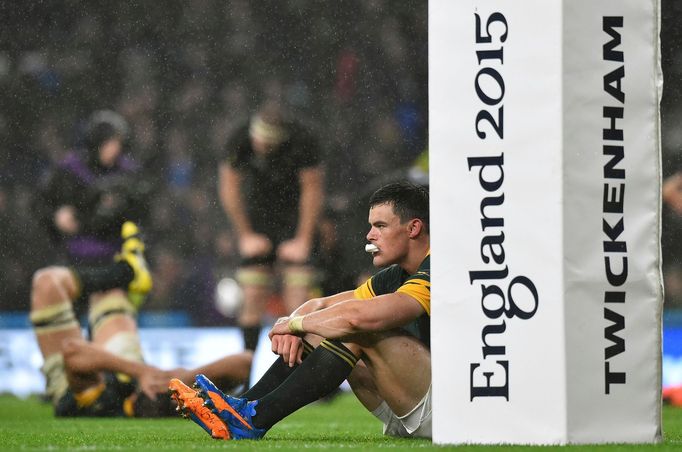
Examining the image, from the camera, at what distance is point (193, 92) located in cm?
1355

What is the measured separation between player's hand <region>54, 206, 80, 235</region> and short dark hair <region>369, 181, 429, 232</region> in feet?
16.9

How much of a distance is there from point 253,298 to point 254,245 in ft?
2.31

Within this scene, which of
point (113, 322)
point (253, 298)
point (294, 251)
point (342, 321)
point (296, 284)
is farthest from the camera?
point (294, 251)

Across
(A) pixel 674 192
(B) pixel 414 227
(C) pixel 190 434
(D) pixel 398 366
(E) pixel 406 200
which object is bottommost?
(C) pixel 190 434

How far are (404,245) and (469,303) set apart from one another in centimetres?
72

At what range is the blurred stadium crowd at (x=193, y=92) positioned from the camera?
496 inches

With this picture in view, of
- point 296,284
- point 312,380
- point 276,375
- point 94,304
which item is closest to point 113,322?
point 94,304

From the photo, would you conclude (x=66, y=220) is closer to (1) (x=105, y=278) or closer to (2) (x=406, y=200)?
(1) (x=105, y=278)

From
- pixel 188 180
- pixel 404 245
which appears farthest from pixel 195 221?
pixel 404 245

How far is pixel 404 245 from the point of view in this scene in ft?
15.6

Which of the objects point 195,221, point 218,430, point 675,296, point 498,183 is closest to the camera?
point 498,183

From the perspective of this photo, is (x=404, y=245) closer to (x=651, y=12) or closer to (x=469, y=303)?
(x=469, y=303)

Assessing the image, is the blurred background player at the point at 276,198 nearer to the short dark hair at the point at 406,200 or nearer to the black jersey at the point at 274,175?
the black jersey at the point at 274,175

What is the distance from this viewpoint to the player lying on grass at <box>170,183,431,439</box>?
14.6ft
